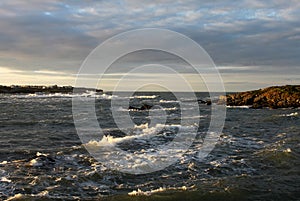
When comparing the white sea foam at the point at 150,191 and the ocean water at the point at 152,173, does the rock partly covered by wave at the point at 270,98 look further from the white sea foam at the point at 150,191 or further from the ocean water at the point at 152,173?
the white sea foam at the point at 150,191

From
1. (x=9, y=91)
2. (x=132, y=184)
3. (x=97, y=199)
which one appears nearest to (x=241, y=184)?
(x=132, y=184)

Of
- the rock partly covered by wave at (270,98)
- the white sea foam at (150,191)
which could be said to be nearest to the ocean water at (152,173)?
the white sea foam at (150,191)

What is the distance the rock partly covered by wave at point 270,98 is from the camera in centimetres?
5159

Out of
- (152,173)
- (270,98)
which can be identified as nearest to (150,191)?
(152,173)

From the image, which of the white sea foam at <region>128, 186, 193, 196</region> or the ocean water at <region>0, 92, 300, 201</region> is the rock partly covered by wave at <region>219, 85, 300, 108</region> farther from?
the white sea foam at <region>128, 186, 193, 196</region>

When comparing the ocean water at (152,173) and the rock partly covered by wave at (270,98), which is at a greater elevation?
the rock partly covered by wave at (270,98)

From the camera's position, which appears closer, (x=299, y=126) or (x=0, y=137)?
(x=0, y=137)

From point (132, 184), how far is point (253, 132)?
16.3 meters

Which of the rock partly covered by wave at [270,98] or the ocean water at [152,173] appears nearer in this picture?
the ocean water at [152,173]

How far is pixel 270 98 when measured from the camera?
5444 centimetres

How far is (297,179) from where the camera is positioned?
12227 millimetres

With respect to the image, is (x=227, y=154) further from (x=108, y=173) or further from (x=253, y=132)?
(x=253, y=132)

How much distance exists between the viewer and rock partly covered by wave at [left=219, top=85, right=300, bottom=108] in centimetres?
5159

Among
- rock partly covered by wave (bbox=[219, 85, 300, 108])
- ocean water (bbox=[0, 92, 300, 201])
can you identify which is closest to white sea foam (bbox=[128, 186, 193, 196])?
ocean water (bbox=[0, 92, 300, 201])
